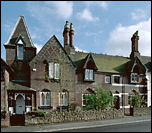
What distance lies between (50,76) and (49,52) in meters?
3.74

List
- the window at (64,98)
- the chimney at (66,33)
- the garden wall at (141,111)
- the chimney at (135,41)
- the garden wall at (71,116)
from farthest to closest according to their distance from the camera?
the chimney at (135,41)
the chimney at (66,33)
the garden wall at (141,111)
the window at (64,98)
the garden wall at (71,116)

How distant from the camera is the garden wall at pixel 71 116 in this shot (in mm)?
16920

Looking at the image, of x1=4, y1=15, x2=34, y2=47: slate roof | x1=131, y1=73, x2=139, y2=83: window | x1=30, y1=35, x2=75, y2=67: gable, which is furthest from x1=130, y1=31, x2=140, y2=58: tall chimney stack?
x1=4, y1=15, x2=34, y2=47: slate roof

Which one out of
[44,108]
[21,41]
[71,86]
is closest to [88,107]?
[71,86]

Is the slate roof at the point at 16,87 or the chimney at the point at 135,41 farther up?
the chimney at the point at 135,41

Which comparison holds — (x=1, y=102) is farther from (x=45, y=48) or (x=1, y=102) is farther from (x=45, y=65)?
(x=45, y=48)

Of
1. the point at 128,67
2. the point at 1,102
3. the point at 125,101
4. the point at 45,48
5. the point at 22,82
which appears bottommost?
the point at 125,101

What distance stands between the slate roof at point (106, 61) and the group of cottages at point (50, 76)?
20 centimetres

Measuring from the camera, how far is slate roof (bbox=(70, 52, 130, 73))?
29.0 m

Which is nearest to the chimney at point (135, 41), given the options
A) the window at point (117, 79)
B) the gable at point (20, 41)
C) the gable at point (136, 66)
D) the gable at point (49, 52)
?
the gable at point (136, 66)

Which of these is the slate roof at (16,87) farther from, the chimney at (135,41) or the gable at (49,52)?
the chimney at (135,41)

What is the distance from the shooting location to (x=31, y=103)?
72.8ft

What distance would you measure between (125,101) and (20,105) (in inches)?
746

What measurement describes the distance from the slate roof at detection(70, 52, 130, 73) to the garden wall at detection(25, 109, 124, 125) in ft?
→ 30.6
